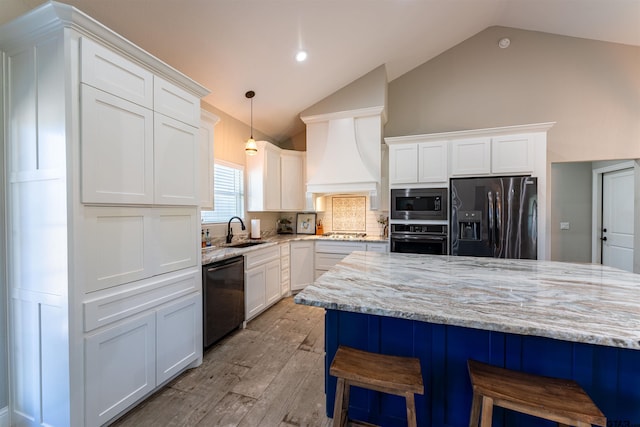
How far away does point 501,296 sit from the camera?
1351 mm

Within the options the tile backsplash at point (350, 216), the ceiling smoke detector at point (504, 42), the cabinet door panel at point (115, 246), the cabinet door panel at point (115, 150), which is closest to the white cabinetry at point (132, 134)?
the cabinet door panel at point (115, 150)

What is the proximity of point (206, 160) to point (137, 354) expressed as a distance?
5.88ft

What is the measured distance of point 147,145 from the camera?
1.82m

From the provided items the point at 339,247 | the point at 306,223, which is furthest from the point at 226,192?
the point at 339,247

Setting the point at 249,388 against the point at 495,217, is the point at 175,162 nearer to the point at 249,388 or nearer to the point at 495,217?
the point at 249,388

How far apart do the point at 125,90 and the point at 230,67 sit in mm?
1533

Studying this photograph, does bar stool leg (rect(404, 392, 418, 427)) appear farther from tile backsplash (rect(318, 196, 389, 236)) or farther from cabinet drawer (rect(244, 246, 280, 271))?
tile backsplash (rect(318, 196, 389, 236))

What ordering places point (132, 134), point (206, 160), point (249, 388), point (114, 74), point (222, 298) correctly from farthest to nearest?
point (206, 160), point (222, 298), point (249, 388), point (132, 134), point (114, 74)

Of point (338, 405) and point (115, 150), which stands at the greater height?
point (115, 150)

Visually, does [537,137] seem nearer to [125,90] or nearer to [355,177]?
[355,177]

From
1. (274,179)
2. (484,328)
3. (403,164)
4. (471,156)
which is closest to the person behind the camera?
(484,328)

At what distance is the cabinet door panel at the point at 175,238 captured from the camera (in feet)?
6.32

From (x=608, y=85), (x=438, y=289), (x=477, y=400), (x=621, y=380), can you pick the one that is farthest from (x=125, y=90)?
(x=608, y=85)

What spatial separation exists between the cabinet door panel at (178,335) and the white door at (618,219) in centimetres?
564
